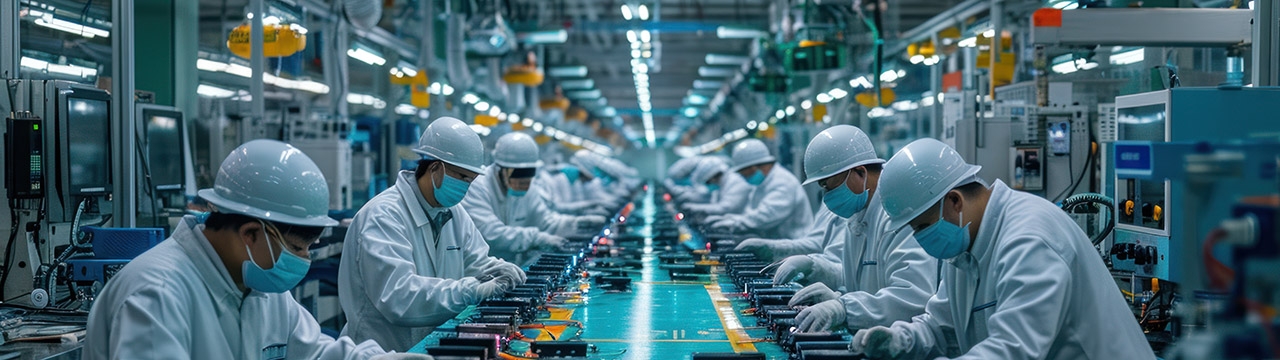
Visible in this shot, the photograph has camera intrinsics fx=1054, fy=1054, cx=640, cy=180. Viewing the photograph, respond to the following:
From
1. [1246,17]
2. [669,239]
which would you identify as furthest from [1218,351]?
[669,239]

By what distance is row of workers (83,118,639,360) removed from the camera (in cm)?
231

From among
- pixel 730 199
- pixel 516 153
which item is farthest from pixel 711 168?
pixel 516 153

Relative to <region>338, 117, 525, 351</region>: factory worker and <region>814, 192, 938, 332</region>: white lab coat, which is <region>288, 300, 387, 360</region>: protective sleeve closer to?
<region>338, 117, 525, 351</region>: factory worker

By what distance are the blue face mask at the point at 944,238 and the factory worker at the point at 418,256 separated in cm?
166

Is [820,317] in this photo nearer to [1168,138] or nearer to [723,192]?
[1168,138]

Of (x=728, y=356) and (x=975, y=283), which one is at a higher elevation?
(x=975, y=283)

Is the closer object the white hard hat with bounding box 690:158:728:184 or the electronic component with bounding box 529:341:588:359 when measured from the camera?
the electronic component with bounding box 529:341:588:359

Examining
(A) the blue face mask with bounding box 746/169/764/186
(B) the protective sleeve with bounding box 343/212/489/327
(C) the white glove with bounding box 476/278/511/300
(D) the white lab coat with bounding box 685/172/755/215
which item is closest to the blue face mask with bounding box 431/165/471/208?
(B) the protective sleeve with bounding box 343/212/489/327

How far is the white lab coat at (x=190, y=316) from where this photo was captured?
2252 millimetres

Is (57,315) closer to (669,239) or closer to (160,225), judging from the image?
(160,225)

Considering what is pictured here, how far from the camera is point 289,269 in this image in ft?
8.37

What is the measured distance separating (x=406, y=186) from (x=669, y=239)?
3704 mm

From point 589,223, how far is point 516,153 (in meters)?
1.66

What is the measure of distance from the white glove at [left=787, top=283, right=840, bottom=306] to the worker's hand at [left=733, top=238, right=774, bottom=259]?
2.22 meters
